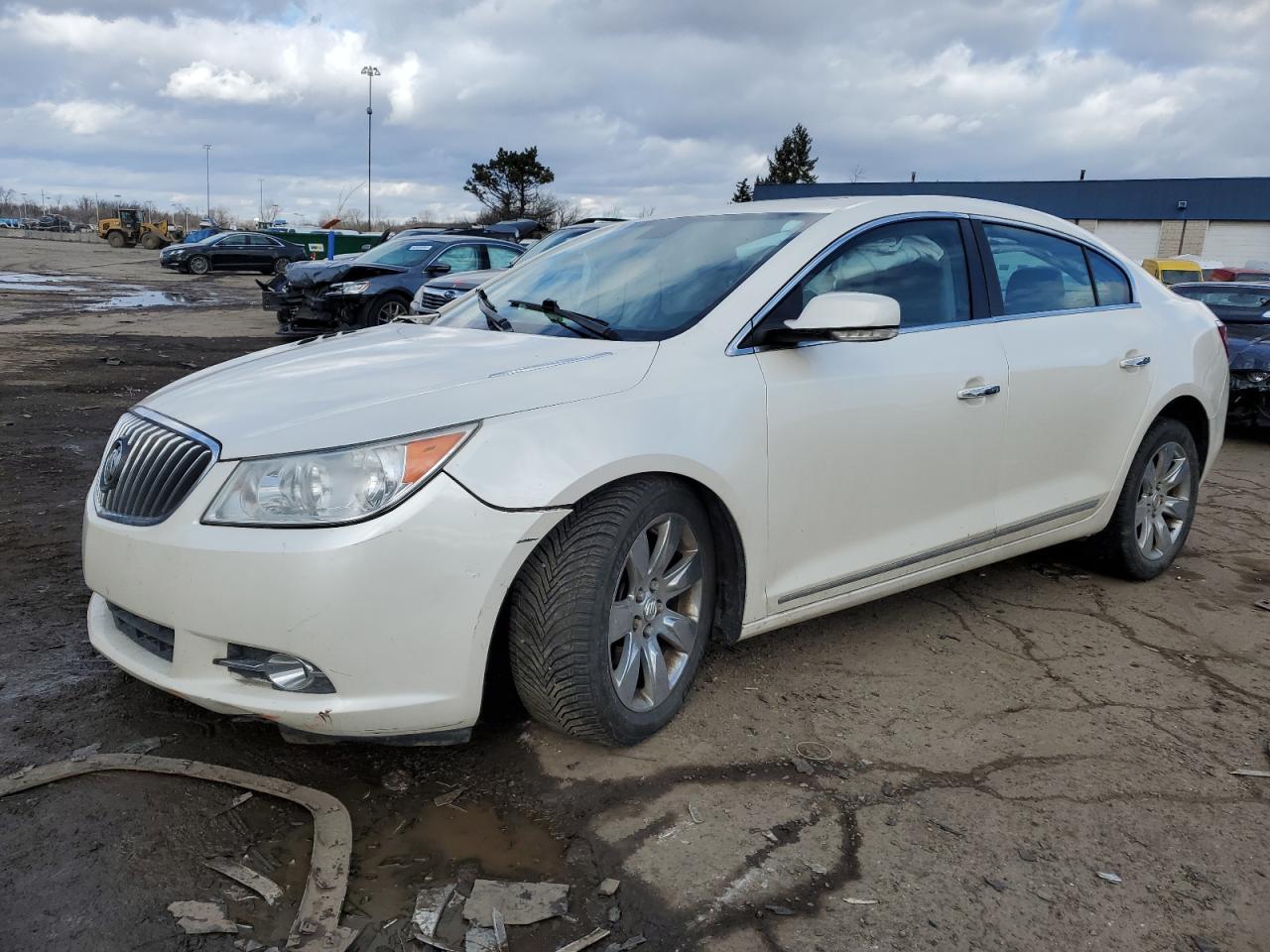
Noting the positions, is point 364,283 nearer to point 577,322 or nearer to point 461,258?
point 461,258

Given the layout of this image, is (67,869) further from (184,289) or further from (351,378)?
(184,289)

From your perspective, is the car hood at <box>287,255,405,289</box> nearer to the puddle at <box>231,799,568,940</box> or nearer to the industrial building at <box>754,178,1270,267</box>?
the puddle at <box>231,799,568,940</box>

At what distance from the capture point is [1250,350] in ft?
30.0

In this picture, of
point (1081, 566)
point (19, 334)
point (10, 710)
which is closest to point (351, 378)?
point (10, 710)

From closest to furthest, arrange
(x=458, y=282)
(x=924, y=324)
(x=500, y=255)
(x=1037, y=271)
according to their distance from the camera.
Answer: (x=924, y=324), (x=1037, y=271), (x=458, y=282), (x=500, y=255)

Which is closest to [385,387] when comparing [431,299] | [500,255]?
[431,299]

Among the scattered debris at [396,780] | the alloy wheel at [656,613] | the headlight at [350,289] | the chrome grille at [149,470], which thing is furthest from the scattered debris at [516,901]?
the headlight at [350,289]

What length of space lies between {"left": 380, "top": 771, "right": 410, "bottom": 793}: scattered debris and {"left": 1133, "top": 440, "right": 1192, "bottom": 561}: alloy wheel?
135 inches

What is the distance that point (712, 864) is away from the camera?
2.54m

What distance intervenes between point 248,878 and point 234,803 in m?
0.34

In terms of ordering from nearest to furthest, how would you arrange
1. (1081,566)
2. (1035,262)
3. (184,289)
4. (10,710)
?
(10,710) → (1035,262) → (1081,566) → (184,289)

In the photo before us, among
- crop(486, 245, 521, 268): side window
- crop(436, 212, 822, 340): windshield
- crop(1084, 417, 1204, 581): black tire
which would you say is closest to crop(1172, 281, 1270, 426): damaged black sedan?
crop(1084, 417, 1204, 581): black tire

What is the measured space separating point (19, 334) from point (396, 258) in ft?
16.3

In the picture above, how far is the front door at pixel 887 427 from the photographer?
3.25m
